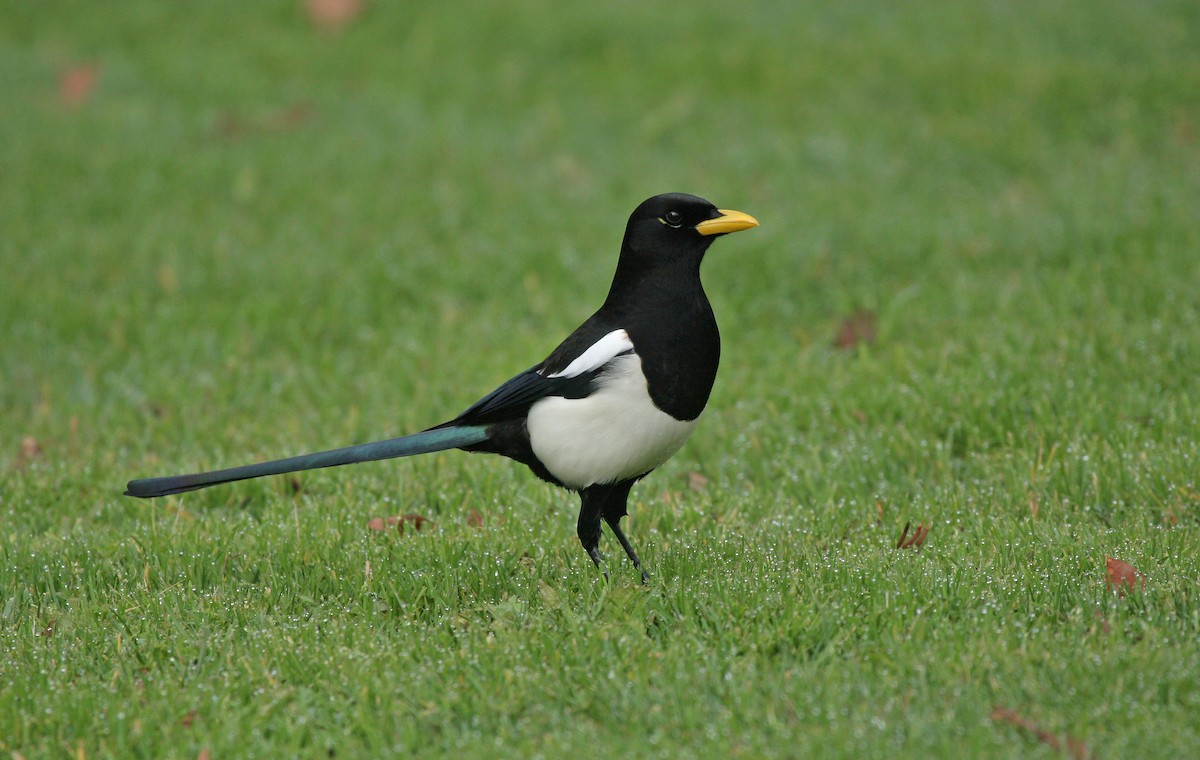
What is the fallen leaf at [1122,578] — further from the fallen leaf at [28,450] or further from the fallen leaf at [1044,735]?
the fallen leaf at [28,450]

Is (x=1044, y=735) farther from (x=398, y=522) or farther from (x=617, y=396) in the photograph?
(x=398, y=522)

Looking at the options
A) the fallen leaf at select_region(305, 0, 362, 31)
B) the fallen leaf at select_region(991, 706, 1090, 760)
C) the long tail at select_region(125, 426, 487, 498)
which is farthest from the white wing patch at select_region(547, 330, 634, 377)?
the fallen leaf at select_region(305, 0, 362, 31)

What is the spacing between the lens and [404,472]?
4934 millimetres

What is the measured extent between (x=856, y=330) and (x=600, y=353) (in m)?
2.73

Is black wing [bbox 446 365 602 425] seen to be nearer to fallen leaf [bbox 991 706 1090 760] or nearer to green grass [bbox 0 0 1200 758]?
green grass [bbox 0 0 1200 758]

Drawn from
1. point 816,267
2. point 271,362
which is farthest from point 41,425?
point 816,267

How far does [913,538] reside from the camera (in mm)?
4004

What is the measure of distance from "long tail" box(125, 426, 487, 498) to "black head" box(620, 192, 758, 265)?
2.44ft

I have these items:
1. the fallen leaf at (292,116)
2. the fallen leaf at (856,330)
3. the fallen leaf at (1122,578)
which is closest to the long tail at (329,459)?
the fallen leaf at (1122,578)

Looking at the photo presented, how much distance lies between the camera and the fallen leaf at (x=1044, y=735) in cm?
268

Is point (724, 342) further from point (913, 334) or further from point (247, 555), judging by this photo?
point (247, 555)

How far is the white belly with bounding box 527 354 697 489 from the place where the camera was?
3541 mm

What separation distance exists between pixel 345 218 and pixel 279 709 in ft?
16.9

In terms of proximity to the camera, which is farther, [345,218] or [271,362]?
[345,218]
